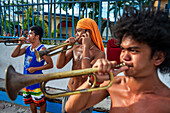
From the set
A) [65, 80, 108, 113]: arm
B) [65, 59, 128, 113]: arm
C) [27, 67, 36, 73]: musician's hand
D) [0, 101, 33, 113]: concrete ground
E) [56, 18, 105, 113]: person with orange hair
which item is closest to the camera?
[65, 59, 128, 113]: arm

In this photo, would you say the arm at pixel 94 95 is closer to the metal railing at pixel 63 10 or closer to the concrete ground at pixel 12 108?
the metal railing at pixel 63 10

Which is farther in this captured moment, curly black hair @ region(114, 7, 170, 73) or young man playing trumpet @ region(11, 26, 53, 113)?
young man playing trumpet @ region(11, 26, 53, 113)

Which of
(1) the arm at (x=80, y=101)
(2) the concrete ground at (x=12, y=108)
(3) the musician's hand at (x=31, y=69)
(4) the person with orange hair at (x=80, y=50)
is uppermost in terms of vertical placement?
(4) the person with orange hair at (x=80, y=50)

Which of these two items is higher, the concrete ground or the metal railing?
the metal railing

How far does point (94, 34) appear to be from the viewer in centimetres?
223

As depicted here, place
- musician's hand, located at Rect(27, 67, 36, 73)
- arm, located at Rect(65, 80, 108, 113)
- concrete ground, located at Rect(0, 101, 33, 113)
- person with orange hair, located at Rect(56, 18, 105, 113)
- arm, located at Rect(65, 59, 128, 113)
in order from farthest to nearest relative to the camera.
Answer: concrete ground, located at Rect(0, 101, 33, 113)
musician's hand, located at Rect(27, 67, 36, 73)
person with orange hair, located at Rect(56, 18, 105, 113)
arm, located at Rect(65, 80, 108, 113)
arm, located at Rect(65, 59, 128, 113)

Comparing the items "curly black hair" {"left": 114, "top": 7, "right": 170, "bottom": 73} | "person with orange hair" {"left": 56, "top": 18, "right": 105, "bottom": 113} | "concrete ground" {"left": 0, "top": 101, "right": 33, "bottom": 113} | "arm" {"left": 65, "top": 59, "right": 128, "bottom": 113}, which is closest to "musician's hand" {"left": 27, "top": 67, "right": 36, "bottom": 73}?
"person with orange hair" {"left": 56, "top": 18, "right": 105, "bottom": 113}

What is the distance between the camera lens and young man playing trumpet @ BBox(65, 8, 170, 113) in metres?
1.07

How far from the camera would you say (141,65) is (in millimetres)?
1060

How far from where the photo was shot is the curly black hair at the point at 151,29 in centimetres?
108

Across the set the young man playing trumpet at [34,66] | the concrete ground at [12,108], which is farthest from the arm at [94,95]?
the concrete ground at [12,108]

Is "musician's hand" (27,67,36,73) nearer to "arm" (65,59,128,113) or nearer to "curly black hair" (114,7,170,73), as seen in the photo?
"arm" (65,59,128,113)

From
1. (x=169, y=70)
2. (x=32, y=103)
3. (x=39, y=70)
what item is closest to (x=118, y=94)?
(x=169, y=70)

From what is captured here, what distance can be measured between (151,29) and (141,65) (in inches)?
12.5
